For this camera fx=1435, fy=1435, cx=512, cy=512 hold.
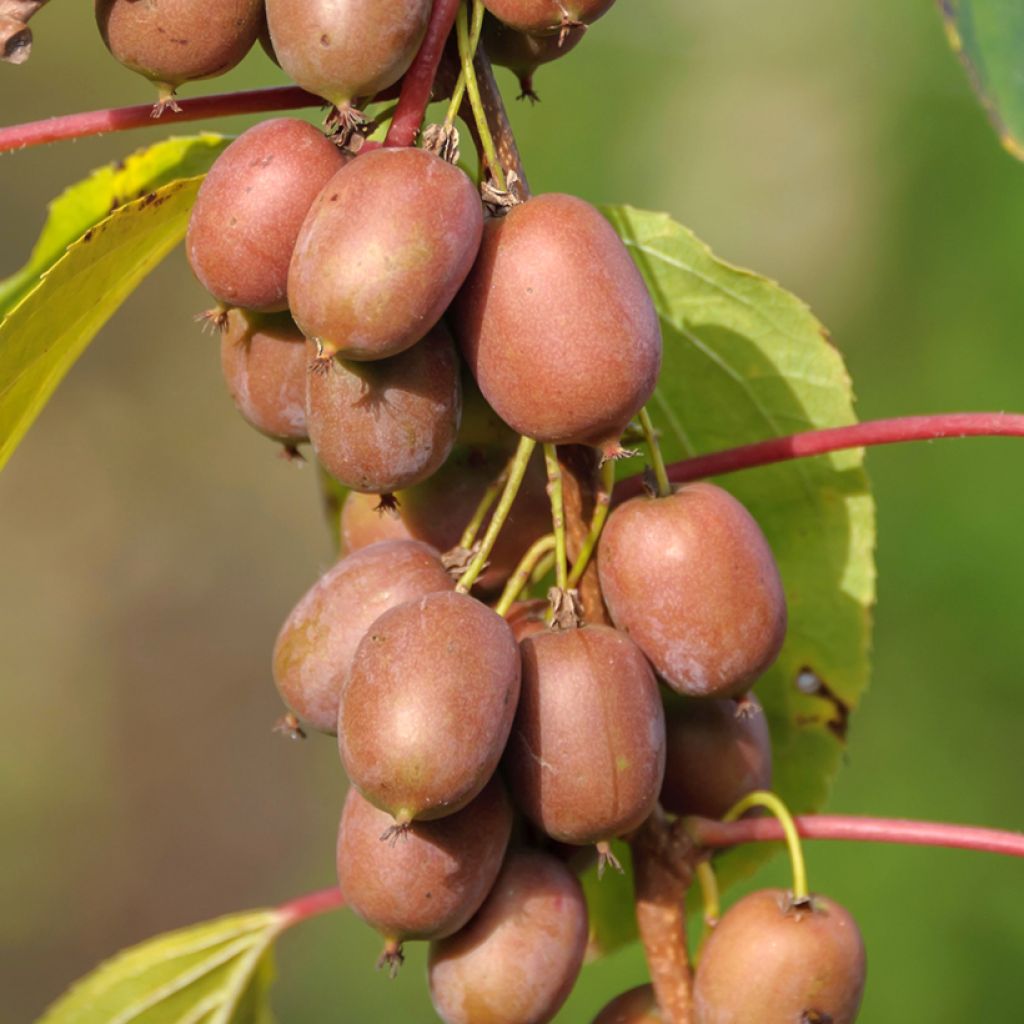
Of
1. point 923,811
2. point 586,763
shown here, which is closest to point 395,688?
point 586,763

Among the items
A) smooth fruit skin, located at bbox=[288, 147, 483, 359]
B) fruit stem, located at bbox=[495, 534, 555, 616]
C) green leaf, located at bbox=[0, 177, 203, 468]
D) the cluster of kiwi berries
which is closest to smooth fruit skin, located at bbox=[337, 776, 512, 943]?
the cluster of kiwi berries

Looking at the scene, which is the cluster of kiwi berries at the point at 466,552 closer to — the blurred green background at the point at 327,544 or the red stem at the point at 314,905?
the red stem at the point at 314,905

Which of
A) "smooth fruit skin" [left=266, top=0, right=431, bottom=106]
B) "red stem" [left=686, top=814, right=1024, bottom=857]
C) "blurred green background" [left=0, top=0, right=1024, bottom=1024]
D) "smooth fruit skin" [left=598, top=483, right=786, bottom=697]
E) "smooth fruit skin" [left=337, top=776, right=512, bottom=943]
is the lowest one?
"blurred green background" [left=0, top=0, right=1024, bottom=1024]

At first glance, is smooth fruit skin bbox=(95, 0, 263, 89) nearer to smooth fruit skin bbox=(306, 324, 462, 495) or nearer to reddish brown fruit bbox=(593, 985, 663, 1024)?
smooth fruit skin bbox=(306, 324, 462, 495)

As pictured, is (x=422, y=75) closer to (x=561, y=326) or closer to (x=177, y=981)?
(x=561, y=326)

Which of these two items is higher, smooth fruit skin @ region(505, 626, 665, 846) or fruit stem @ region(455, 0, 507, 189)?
fruit stem @ region(455, 0, 507, 189)

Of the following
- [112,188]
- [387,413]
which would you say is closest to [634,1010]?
[387,413]

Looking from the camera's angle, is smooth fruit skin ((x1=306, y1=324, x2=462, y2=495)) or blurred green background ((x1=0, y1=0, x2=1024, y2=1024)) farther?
blurred green background ((x1=0, y1=0, x2=1024, y2=1024))
